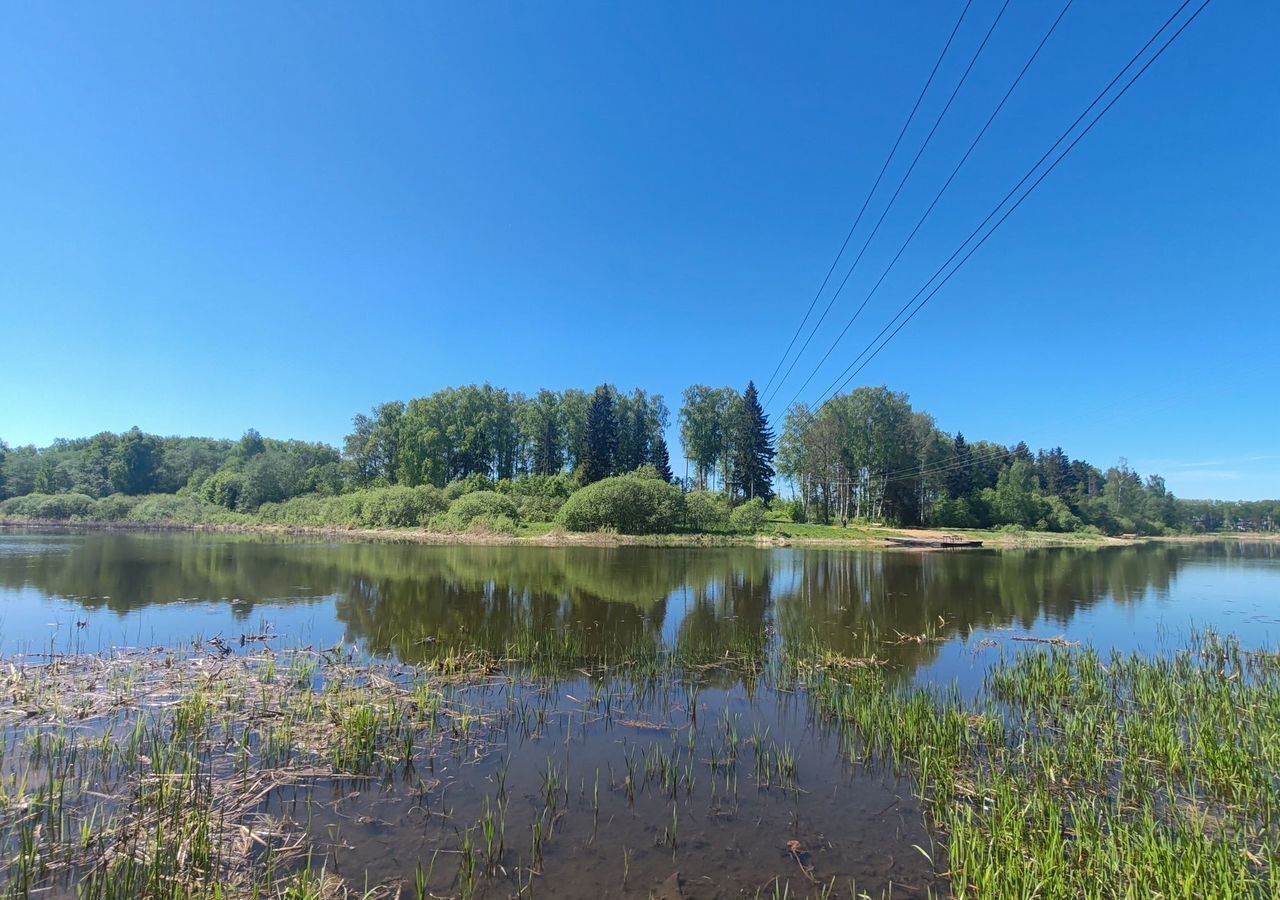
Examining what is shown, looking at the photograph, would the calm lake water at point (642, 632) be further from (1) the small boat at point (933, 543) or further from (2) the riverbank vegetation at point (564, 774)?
(1) the small boat at point (933, 543)

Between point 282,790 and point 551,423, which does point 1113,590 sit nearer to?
point 282,790

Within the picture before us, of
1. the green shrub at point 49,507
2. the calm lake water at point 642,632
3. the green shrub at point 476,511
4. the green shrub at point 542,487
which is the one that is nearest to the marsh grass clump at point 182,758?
the calm lake water at point 642,632

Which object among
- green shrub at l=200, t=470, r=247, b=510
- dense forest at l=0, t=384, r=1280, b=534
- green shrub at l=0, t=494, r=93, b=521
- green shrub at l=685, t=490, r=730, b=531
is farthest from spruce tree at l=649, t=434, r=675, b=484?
green shrub at l=0, t=494, r=93, b=521

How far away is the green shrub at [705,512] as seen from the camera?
179 feet

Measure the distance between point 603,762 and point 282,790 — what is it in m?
3.36

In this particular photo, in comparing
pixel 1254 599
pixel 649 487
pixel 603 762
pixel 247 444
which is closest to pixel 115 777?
pixel 603 762

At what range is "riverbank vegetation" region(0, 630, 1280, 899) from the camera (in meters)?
4.32

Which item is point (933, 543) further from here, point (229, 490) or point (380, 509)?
point (229, 490)

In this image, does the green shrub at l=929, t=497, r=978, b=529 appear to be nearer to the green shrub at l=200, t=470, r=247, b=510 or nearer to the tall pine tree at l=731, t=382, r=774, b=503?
the tall pine tree at l=731, t=382, r=774, b=503

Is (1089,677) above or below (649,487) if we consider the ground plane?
below

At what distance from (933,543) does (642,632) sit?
48.8 meters

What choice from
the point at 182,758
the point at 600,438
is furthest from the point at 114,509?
the point at 182,758

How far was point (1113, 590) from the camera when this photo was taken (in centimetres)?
2414

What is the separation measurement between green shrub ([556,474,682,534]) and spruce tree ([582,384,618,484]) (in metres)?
13.9
